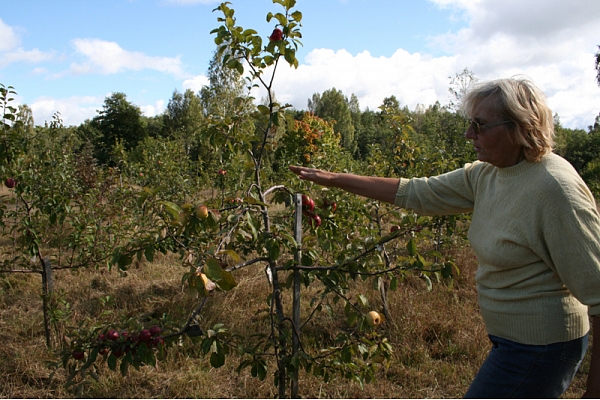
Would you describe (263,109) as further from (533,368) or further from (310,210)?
(533,368)

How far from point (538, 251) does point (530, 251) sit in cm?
3

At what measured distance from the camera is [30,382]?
2.67 m

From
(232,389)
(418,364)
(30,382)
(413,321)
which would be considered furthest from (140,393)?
(413,321)

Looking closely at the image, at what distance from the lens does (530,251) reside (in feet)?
3.98

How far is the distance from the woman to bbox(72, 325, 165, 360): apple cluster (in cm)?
109

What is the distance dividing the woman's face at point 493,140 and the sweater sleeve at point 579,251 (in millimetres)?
246

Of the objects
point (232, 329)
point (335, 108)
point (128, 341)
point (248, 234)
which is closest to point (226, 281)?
point (248, 234)

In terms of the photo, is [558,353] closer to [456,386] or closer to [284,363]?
[284,363]

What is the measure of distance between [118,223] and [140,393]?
1883 mm

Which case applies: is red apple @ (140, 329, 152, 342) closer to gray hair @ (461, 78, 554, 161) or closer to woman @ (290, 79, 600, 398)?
woman @ (290, 79, 600, 398)

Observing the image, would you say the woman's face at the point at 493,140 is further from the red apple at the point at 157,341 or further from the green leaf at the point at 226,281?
the red apple at the point at 157,341

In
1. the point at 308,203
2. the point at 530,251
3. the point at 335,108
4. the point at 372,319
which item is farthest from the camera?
the point at 335,108

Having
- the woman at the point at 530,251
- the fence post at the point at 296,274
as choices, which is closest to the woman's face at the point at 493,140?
the woman at the point at 530,251

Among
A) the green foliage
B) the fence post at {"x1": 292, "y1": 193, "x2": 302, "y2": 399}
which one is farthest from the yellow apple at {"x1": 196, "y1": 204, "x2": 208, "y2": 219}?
the fence post at {"x1": 292, "y1": 193, "x2": 302, "y2": 399}
